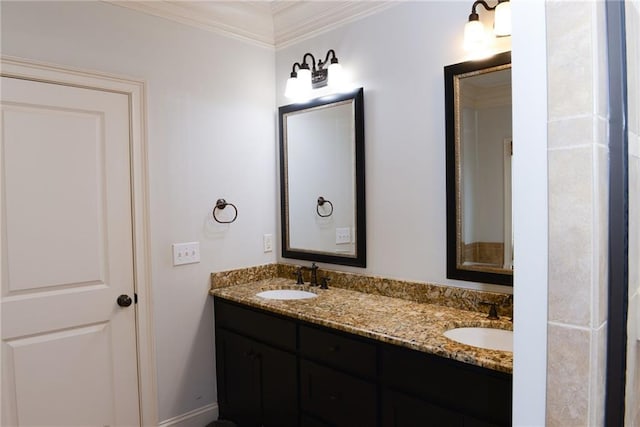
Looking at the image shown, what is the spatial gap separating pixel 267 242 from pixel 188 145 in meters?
0.84

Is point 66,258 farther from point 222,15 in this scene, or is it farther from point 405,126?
point 405,126

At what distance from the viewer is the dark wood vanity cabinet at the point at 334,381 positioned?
59.9 inches

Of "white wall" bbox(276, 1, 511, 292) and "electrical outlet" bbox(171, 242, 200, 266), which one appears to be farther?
"electrical outlet" bbox(171, 242, 200, 266)

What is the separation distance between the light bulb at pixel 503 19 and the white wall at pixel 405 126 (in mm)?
227

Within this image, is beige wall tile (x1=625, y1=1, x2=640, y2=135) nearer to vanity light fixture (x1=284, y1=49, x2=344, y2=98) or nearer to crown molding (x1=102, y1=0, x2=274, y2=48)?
vanity light fixture (x1=284, y1=49, x2=344, y2=98)

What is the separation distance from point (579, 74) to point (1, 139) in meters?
2.22

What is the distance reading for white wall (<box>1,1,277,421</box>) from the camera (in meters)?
2.23

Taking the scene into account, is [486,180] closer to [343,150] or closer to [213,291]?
[343,150]

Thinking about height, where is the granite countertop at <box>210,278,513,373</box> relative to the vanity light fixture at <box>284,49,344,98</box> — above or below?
below

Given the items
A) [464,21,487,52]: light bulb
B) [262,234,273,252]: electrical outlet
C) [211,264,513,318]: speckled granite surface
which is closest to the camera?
[464,21,487,52]: light bulb

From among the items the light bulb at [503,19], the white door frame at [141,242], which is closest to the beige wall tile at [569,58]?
the light bulb at [503,19]

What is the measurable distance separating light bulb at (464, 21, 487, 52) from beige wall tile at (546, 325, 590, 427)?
1443mm

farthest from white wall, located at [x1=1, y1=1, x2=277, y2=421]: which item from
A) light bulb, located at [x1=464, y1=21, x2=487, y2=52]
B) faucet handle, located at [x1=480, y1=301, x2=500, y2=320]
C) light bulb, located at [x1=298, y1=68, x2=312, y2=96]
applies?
faucet handle, located at [x1=480, y1=301, x2=500, y2=320]

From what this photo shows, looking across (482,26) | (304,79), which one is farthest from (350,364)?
(304,79)
